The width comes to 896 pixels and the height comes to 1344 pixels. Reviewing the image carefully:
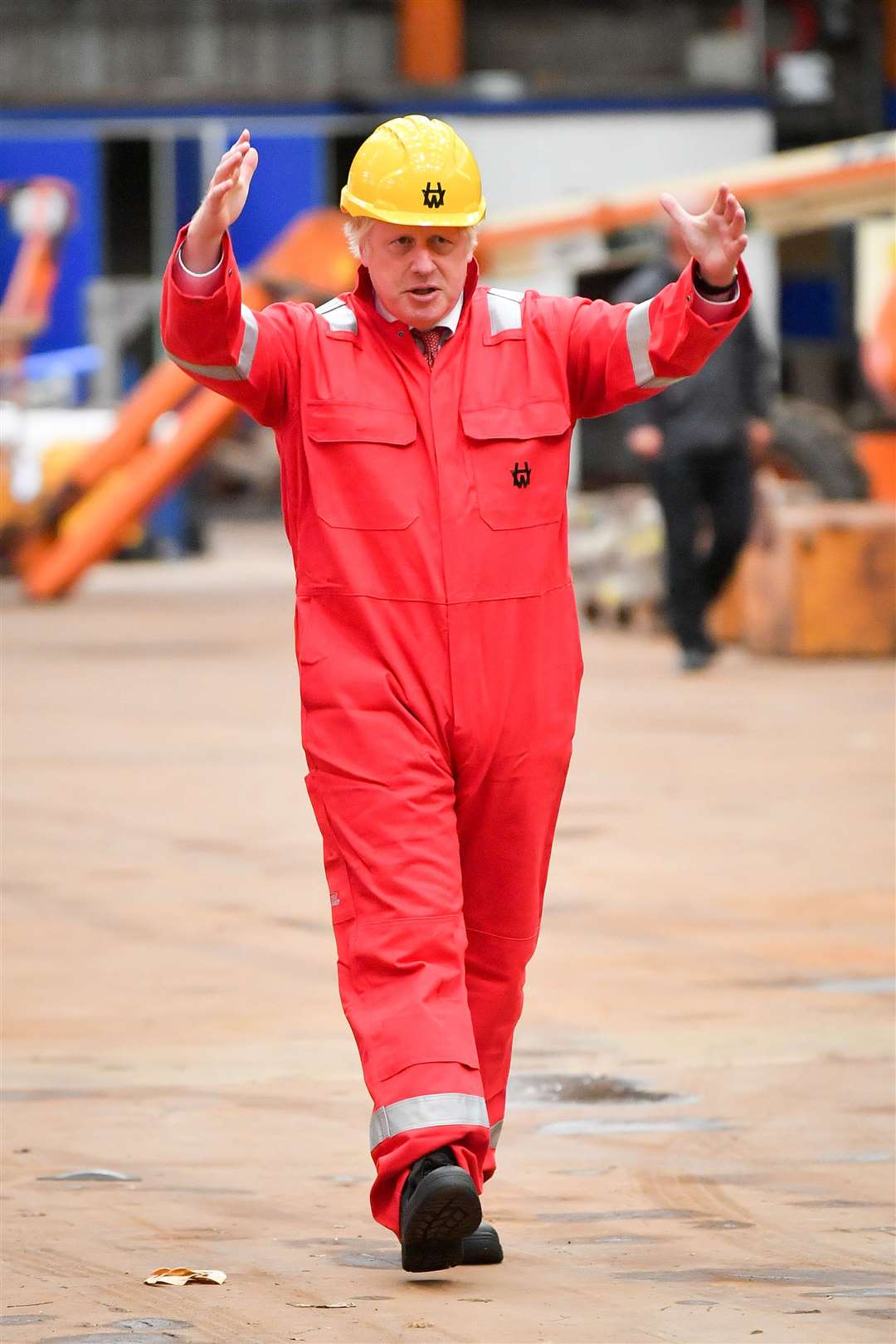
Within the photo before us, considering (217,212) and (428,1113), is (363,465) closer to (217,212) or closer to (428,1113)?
(217,212)

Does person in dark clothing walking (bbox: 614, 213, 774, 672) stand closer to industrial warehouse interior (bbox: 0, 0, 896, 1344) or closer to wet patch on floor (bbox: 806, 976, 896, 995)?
Result: industrial warehouse interior (bbox: 0, 0, 896, 1344)

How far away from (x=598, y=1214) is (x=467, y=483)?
1.19 metres

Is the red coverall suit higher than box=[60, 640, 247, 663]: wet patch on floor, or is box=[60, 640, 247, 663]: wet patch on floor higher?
the red coverall suit

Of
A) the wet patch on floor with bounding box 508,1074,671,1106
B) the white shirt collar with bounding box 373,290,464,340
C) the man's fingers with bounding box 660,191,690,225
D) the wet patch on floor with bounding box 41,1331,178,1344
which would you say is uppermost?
the man's fingers with bounding box 660,191,690,225

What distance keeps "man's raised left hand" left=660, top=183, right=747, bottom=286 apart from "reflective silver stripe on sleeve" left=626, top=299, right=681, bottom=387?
11cm

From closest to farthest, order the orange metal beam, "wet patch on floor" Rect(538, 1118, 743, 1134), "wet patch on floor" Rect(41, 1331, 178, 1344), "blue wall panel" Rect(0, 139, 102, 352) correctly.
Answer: "wet patch on floor" Rect(41, 1331, 178, 1344)
"wet patch on floor" Rect(538, 1118, 743, 1134)
"blue wall panel" Rect(0, 139, 102, 352)
the orange metal beam

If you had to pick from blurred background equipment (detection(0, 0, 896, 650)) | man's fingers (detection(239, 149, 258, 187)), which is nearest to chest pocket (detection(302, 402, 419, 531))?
man's fingers (detection(239, 149, 258, 187))

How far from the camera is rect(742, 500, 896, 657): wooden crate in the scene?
45.5 feet

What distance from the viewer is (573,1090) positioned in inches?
196

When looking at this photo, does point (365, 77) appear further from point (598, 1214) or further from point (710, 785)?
point (598, 1214)

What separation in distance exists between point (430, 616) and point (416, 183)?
655 millimetres

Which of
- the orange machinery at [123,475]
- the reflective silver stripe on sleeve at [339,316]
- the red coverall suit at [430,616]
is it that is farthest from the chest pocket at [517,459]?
the orange machinery at [123,475]

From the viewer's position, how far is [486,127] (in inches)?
1106

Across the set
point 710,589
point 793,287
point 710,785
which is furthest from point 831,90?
point 710,785
